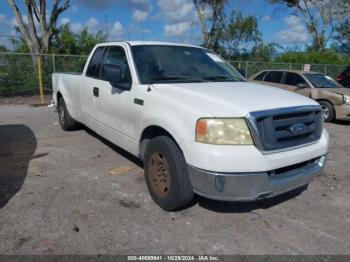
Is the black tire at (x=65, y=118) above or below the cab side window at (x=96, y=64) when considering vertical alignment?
below

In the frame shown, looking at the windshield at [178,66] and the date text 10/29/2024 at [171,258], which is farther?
the windshield at [178,66]

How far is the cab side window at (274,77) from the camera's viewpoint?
1086 centimetres

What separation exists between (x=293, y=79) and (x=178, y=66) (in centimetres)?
722

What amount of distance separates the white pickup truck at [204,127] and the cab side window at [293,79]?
6.42 m

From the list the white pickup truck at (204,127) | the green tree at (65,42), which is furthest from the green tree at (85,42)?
the white pickup truck at (204,127)

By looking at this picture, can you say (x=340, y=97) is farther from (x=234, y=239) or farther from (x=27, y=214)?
(x=27, y=214)

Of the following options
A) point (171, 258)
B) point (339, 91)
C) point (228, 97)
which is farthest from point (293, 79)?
point (171, 258)

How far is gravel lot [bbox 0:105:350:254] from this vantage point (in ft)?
10.0

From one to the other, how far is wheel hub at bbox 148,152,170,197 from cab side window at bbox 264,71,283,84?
8134 mm

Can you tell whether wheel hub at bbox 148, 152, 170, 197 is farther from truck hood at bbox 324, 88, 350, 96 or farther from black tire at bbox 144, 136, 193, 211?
truck hood at bbox 324, 88, 350, 96

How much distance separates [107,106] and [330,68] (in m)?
19.7

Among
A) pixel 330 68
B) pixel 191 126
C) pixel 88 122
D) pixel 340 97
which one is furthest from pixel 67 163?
pixel 330 68

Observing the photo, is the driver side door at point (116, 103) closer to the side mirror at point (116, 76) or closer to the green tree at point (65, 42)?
the side mirror at point (116, 76)

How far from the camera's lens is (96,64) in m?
5.55
